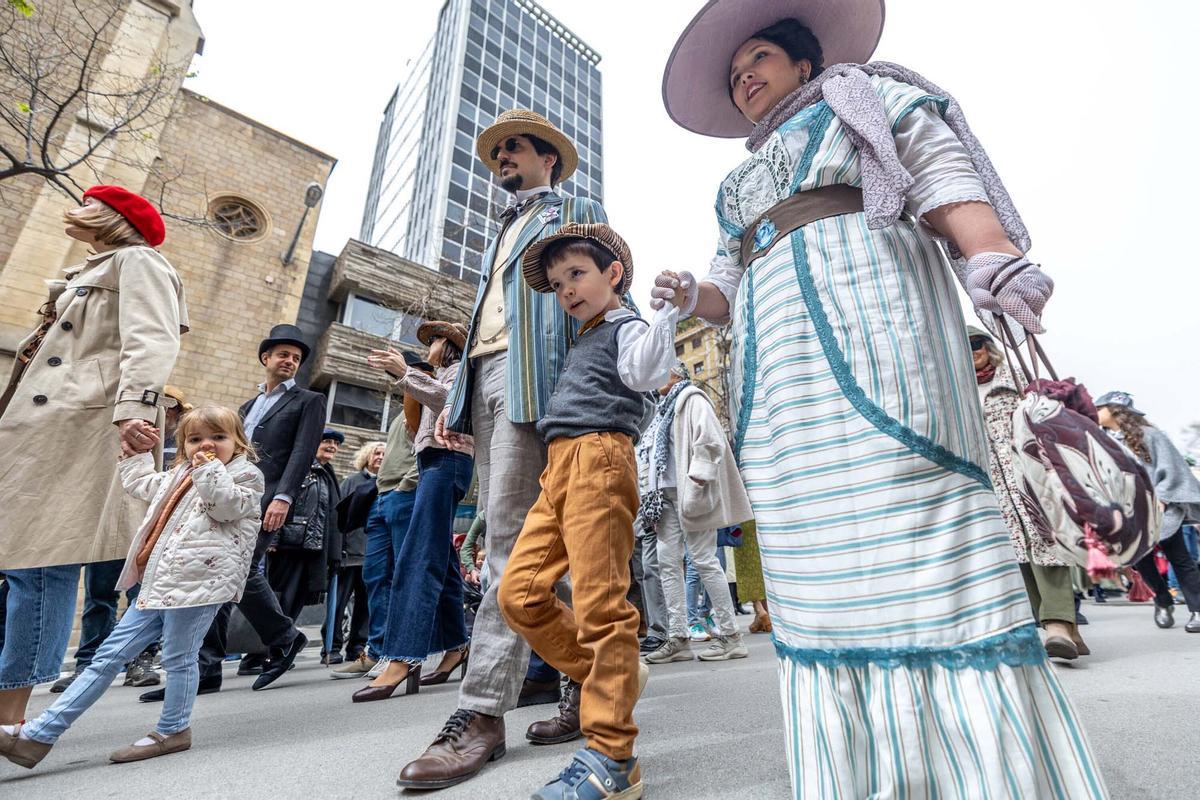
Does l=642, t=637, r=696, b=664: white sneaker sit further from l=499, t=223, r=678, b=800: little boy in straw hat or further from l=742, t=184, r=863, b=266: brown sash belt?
l=742, t=184, r=863, b=266: brown sash belt

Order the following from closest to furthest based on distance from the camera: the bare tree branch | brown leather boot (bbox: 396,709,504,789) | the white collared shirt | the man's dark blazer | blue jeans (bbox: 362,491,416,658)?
brown leather boot (bbox: 396,709,504,789)
the man's dark blazer
the white collared shirt
blue jeans (bbox: 362,491,416,658)
the bare tree branch

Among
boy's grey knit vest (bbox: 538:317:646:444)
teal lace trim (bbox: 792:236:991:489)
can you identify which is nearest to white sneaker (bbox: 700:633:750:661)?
boy's grey knit vest (bbox: 538:317:646:444)

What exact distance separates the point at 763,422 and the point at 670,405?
10.9 ft

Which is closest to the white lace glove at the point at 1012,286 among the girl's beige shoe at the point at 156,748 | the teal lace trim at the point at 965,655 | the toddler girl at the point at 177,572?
the teal lace trim at the point at 965,655

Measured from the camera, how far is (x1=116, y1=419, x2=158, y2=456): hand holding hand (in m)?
2.20

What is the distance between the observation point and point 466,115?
121 feet

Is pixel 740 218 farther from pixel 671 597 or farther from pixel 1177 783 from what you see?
pixel 671 597

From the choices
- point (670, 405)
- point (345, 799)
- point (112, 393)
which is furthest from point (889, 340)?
point (670, 405)

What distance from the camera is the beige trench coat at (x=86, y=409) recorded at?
7.20 feet

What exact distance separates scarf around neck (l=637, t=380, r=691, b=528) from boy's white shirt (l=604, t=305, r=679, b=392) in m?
2.85

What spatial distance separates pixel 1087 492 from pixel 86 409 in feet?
10.7

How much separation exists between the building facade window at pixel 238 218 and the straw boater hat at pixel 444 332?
15.1 m

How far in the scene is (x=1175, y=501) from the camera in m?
4.82

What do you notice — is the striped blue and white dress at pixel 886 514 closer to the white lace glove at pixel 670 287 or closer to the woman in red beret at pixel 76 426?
the white lace glove at pixel 670 287
